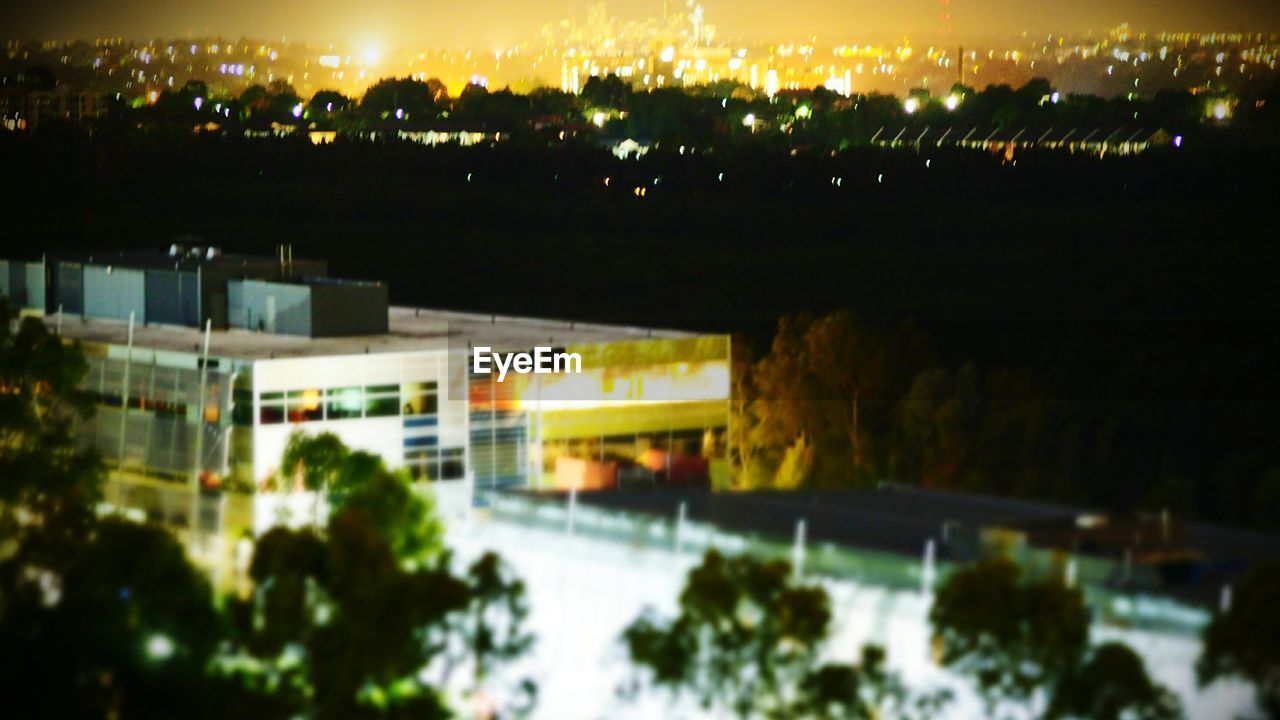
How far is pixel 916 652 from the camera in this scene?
10328 mm

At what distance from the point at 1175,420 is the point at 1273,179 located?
34807mm

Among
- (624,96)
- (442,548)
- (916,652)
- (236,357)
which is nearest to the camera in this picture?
(916,652)

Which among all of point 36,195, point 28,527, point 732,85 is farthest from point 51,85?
point 28,527

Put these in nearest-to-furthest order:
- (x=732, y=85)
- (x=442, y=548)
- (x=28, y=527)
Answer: (x=442, y=548) → (x=28, y=527) → (x=732, y=85)

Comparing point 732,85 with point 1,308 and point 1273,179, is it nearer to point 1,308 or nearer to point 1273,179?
point 1273,179

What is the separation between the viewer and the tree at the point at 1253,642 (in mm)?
8672

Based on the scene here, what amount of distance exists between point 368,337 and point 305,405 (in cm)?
192

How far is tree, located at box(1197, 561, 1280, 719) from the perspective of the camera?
28.5 ft

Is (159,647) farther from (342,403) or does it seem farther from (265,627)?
(342,403)

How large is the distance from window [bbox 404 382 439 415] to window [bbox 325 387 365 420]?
37 cm

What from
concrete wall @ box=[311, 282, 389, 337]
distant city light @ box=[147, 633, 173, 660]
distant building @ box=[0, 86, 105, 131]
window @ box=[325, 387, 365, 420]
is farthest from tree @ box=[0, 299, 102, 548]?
distant building @ box=[0, 86, 105, 131]

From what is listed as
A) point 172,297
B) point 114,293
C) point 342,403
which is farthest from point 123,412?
point 114,293

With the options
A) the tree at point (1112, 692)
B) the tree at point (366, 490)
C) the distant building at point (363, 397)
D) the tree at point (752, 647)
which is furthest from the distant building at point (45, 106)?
the tree at point (1112, 692)

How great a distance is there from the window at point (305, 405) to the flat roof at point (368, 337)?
344mm
